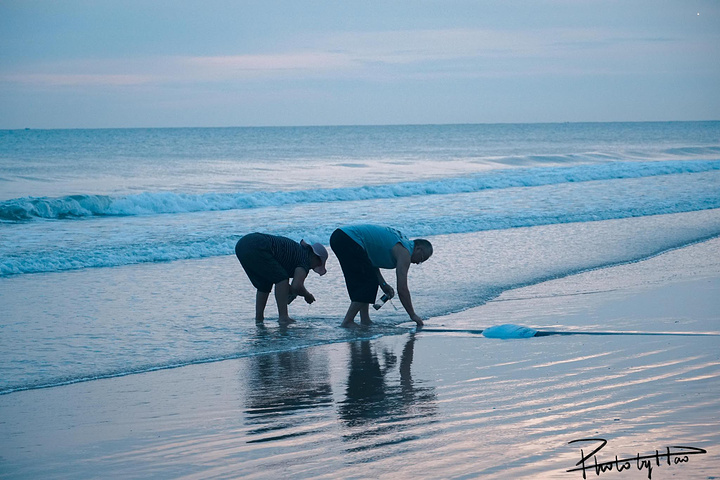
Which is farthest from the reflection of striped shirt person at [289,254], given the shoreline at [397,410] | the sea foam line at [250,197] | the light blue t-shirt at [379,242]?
the sea foam line at [250,197]

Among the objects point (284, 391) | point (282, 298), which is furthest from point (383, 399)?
point (282, 298)

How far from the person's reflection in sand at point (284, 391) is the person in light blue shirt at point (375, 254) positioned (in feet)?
3.19

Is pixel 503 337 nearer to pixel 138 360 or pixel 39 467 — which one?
pixel 138 360

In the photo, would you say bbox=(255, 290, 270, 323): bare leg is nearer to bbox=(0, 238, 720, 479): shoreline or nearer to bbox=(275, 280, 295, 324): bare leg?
bbox=(275, 280, 295, 324): bare leg

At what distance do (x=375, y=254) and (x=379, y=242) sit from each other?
0.13 metres

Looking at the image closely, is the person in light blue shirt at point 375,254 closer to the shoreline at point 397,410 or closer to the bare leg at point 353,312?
the bare leg at point 353,312

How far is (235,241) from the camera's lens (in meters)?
14.4

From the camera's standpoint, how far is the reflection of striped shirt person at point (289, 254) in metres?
7.84

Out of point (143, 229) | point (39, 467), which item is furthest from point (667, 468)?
point (143, 229)

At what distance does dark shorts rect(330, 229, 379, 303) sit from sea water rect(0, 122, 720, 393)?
0.40 metres

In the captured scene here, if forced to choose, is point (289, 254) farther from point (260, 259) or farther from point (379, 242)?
point (379, 242)

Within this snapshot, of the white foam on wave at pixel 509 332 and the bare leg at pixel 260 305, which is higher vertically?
the bare leg at pixel 260 305

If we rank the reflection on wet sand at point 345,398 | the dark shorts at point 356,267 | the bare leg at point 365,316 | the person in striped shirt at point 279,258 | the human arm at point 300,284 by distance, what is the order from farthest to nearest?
1. the bare leg at point 365,316
2. the person in striped shirt at point 279,258
3. the human arm at point 300,284
4. the dark shorts at point 356,267
5. the reflection on wet sand at point 345,398

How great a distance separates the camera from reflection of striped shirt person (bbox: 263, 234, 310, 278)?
309 inches
